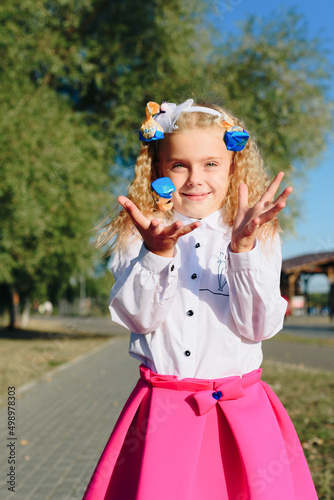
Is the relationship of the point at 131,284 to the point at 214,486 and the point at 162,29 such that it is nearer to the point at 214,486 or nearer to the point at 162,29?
the point at 214,486

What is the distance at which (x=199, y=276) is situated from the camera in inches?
74.0

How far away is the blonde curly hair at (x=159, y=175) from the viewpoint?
6.32 ft

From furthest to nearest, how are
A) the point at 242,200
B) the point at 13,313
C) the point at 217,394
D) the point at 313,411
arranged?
the point at 13,313
the point at 313,411
the point at 217,394
the point at 242,200

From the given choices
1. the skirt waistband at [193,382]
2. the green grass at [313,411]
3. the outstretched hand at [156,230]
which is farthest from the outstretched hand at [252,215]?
the green grass at [313,411]

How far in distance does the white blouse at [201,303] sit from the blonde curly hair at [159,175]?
0.16 feet

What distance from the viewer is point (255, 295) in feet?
5.63

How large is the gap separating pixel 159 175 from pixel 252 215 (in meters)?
0.54

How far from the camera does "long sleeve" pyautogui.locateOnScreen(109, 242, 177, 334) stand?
66.8 inches

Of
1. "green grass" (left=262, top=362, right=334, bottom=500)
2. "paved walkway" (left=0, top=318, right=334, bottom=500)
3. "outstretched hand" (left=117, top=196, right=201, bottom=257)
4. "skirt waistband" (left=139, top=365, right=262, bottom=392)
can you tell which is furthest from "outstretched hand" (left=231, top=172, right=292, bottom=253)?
"paved walkway" (left=0, top=318, right=334, bottom=500)

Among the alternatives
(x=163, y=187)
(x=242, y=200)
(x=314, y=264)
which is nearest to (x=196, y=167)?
(x=163, y=187)

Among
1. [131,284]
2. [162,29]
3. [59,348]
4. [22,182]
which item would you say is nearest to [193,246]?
[131,284]

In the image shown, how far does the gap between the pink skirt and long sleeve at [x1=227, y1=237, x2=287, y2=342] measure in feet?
0.64

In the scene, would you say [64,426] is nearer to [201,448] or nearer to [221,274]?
[201,448]

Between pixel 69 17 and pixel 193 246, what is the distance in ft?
33.6
